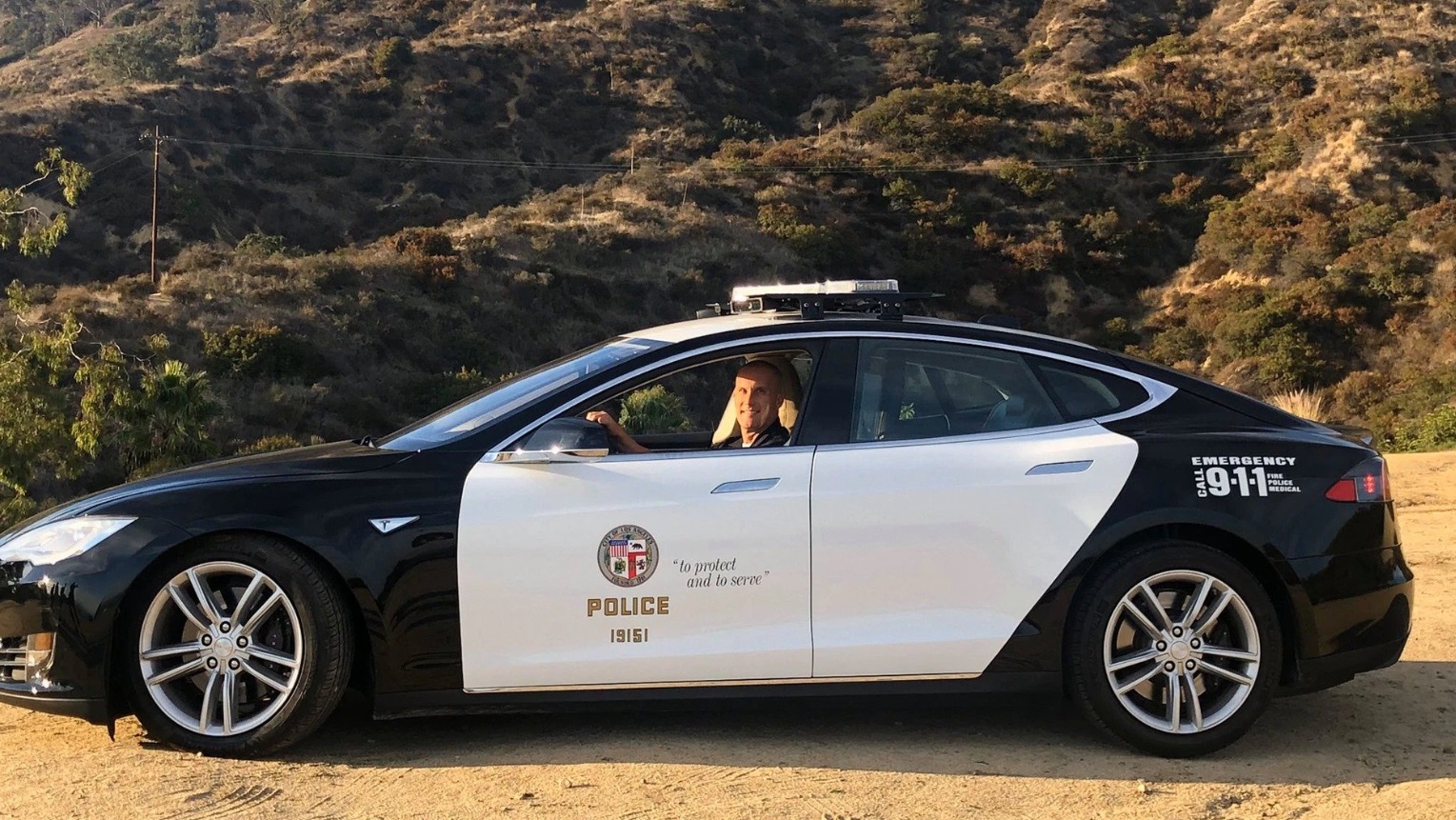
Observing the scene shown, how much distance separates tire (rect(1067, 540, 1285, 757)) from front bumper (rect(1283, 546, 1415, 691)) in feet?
0.37

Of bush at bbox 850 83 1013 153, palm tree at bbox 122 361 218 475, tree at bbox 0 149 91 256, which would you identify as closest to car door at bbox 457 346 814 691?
tree at bbox 0 149 91 256

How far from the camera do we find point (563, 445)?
14.5 ft

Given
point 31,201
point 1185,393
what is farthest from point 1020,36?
point 1185,393

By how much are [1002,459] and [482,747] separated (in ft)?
6.62

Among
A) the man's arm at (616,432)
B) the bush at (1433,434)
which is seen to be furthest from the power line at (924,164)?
the man's arm at (616,432)

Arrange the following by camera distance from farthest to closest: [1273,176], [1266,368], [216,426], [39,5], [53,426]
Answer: [39,5]
[1273,176]
[1266,368]
[216,426]
[53,426]

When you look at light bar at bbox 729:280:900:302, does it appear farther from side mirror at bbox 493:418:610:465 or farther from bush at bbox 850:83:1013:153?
bush at bbox 850:83:1013:153

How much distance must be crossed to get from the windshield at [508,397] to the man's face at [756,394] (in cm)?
38

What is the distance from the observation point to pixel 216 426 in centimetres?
2242

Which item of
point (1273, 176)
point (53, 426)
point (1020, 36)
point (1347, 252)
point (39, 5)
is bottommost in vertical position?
point (53, 426)

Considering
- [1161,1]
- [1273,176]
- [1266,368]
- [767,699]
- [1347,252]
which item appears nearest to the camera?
[767,699]

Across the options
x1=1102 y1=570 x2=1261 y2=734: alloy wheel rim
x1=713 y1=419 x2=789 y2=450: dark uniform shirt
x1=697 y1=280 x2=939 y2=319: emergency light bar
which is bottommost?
x1=1102 y1=570 x2=1261 y2=734: alloy wheel rim

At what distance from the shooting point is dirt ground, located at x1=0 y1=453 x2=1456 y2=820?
3.99m

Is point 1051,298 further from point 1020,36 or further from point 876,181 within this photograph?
point 1020,36
